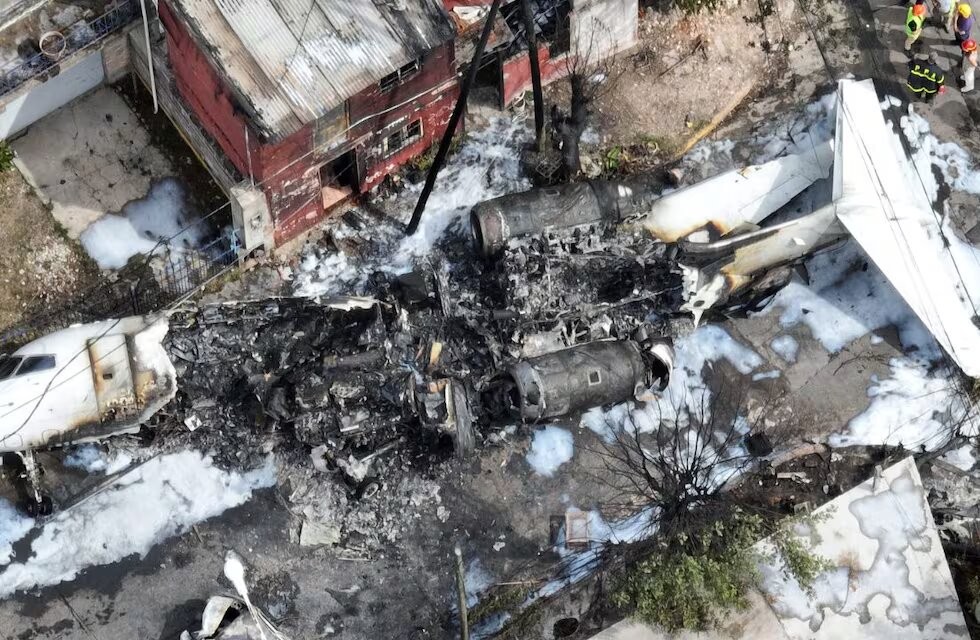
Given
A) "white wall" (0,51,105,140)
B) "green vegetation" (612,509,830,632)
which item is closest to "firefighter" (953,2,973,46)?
"green vegetation" (612,509,830,632)

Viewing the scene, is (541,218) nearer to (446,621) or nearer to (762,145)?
(762,145)

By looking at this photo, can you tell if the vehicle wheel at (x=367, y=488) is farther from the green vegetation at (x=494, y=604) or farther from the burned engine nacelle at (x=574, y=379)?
the green vegetation at (x=494, y=604)

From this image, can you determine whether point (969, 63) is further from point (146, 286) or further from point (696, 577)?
point (146, 286)

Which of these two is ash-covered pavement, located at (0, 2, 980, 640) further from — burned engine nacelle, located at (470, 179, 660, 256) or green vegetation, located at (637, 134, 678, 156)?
green vegetation, located at (637, 134, 678, 156)

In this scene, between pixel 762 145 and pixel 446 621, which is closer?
pixel 446 621

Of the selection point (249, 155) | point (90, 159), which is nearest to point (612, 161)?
point (249, 155)

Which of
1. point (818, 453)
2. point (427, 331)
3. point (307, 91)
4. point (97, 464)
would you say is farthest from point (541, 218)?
point (97, 464)

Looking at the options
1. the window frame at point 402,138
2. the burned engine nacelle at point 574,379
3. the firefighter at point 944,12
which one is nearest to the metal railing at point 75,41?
the window frame at point 402,138

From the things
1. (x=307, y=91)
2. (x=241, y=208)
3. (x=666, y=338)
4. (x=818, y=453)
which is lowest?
(x=818, y=453)
